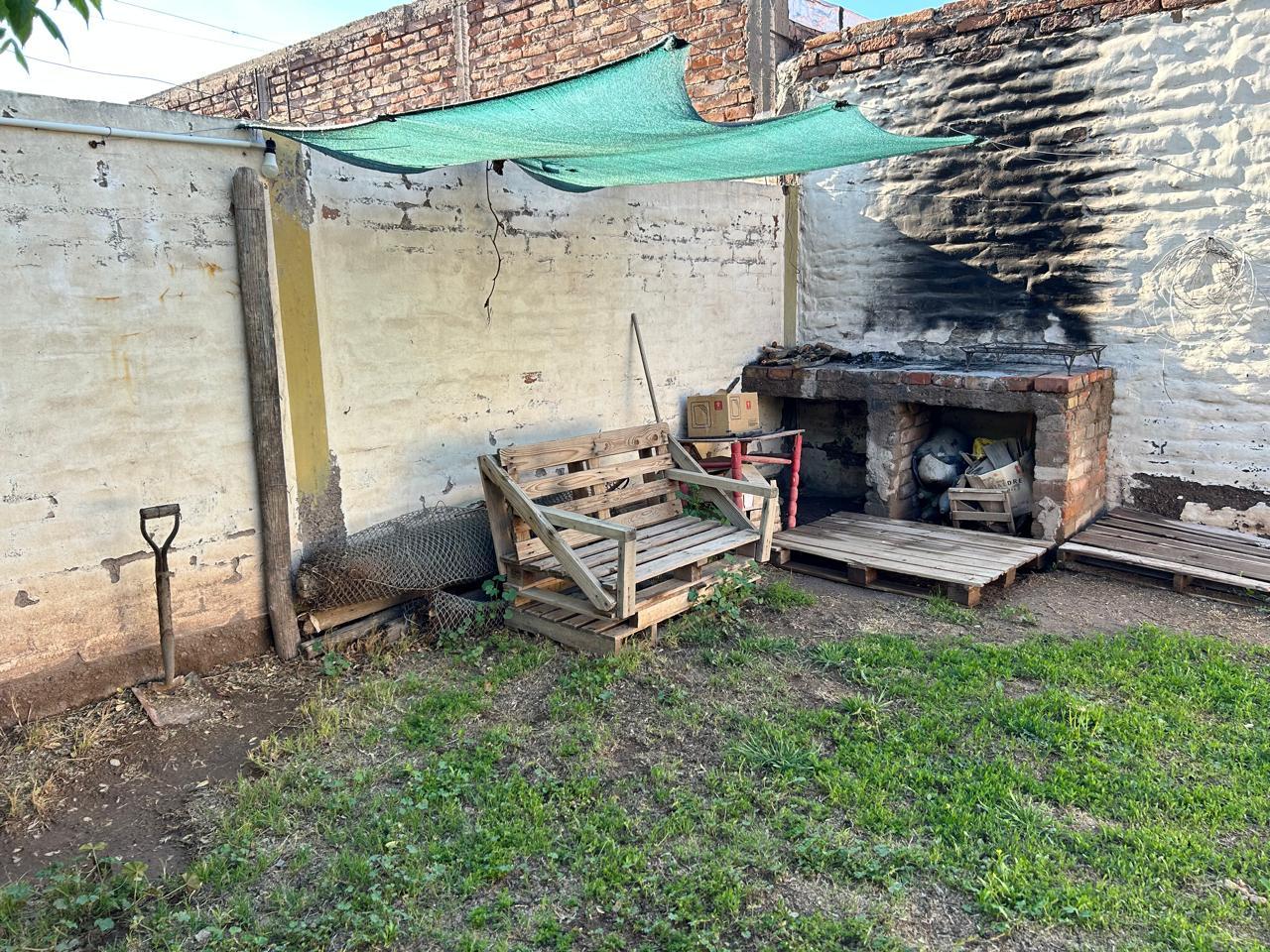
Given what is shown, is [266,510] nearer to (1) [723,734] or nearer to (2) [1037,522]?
(1) [723,734]

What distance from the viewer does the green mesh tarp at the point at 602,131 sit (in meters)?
3.64

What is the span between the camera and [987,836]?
2979 mm

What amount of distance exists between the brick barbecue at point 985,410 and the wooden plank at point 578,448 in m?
1.61

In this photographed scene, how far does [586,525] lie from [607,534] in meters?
0.16

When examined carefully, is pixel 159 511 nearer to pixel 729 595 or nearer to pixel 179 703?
pixel 179 703

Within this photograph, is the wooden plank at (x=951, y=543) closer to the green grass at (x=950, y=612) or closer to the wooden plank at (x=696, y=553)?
the green grass at (x=950, y=612)

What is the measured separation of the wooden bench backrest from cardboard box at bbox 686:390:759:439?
0.76 metres

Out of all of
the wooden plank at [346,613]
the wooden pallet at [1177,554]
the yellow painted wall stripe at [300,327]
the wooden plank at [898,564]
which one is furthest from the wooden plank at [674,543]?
the wooden pallet at [1177,554]

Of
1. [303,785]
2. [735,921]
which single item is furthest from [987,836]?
[303,785]

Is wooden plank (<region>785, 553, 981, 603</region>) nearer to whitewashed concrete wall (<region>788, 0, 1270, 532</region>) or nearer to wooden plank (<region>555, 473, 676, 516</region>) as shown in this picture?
wooden plank (<region>555, 473, 676, 516</region>)

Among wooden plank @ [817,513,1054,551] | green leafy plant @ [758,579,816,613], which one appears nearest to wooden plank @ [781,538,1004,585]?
green leafy plant @ [758,579,816,613]

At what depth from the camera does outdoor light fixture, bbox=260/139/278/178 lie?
4074 millimetres

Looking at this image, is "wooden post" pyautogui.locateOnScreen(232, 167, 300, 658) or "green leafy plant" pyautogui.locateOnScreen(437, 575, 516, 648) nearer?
"wooden post" pyautogui.locateOnScreen(232, 167, 300, 658)

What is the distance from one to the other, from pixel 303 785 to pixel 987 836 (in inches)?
96.5
